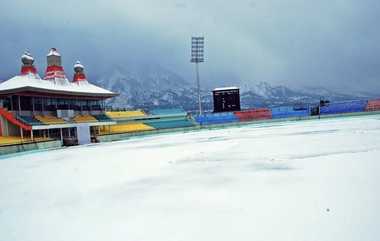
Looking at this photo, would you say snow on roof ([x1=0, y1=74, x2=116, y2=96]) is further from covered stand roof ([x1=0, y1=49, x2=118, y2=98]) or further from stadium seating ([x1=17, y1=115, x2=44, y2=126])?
stadium seating ([x1=17, y1=115, x2=44, y2=126])

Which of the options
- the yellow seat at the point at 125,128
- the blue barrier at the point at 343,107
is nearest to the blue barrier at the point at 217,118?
the yellow seat at the point at 125,128

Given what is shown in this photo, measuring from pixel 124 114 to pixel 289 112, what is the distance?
27.0m

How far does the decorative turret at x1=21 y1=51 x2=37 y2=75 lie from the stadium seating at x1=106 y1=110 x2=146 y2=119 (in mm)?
12031

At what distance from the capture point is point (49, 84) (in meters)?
32.6

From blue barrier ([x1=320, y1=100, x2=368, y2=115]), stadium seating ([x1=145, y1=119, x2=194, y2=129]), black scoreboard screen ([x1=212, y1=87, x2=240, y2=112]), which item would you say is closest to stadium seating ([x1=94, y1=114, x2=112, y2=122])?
stadium seating ([x1=145, y1=119, x2=194, y2=129])

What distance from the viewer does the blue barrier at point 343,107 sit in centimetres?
4856

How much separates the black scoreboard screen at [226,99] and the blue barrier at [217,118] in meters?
1.07

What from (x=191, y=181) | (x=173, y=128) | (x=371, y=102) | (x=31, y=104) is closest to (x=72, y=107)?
(x=31, y=104)

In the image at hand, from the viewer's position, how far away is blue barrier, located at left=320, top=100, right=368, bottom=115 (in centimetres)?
4856

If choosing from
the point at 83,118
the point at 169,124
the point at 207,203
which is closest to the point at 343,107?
the point at 169,124

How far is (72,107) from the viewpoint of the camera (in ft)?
115

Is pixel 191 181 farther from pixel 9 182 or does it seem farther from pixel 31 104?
pixel 31 104

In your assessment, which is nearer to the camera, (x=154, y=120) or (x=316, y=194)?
(x=316, y=194)

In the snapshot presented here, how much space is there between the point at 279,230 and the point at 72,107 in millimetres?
34521
